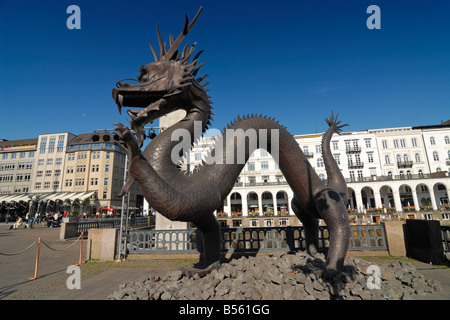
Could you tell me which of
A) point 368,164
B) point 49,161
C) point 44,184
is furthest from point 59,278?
point 49,161

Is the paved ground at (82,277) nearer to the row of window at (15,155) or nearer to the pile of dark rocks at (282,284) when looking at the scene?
the pile of dark rocks at (282,284)

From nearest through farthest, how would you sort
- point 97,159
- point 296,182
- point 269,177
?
point 296,182, point 269,177, point 97,159

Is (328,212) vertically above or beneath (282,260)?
above

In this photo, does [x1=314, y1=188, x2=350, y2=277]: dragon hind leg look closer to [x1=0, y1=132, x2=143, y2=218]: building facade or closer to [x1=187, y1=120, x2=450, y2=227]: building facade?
[x1=187, y1=120, x2=450, y2=227]: building facade

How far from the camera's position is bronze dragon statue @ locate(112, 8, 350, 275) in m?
2.99

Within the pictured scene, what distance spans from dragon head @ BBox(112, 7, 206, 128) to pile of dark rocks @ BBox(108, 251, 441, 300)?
266 centimetres

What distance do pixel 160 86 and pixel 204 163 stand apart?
147 cm

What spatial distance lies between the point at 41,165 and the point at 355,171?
6110 cm

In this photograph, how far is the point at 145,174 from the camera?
285cm

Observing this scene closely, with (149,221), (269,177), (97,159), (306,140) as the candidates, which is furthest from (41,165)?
(306,140)

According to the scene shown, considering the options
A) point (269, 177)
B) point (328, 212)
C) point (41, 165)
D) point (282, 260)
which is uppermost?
point (41, 165)

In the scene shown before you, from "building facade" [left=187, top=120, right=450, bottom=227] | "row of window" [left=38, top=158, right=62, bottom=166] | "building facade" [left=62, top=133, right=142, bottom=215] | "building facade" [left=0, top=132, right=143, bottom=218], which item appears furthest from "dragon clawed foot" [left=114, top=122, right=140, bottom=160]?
"row of window" [left=38, top=158, right=62, bottom=166]

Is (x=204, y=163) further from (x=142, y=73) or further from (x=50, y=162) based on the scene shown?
(x=50, y=162)
